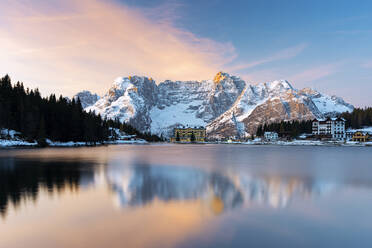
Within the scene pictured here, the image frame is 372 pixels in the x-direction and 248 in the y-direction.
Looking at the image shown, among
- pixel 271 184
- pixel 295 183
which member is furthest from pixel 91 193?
pixel 295 183

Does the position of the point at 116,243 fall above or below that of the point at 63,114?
below

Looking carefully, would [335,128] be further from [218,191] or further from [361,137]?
[218,191]

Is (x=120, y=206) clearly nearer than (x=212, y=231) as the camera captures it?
No

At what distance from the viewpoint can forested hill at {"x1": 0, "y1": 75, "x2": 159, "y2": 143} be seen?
305 ft

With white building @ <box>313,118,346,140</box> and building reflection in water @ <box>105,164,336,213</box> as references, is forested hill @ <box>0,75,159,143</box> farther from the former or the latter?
white building @ <box>313,118,346,140</box>

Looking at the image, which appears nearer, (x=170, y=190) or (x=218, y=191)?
(x=218, y=191)

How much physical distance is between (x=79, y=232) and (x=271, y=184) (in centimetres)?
1666

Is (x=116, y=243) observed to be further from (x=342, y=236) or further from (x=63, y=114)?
(x=63, y=114)

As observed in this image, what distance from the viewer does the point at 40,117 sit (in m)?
101

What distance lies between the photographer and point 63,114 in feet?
370

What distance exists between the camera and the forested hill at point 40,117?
92.9 metres

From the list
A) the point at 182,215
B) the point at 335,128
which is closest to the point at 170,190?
the point at 182,215

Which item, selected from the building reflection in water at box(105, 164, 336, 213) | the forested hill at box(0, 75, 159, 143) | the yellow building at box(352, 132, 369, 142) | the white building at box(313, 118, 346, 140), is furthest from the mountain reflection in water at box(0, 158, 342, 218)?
the white building at box(313, 118, 346, 140)

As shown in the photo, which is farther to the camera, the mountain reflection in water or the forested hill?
the forested hill
